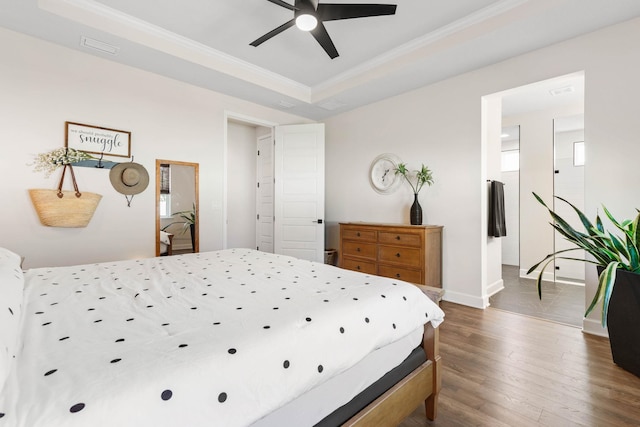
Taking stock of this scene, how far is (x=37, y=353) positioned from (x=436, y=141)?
3.84 metres

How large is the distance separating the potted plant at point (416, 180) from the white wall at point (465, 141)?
0.10 metres

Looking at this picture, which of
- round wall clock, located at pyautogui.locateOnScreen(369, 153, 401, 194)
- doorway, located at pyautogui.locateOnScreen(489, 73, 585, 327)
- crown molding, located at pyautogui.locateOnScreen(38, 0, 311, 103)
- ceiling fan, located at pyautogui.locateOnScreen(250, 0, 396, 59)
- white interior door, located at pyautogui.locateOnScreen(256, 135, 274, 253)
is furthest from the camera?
white interior door, located at pyautogui.locateOnScreen(256, 135, 274, 253)

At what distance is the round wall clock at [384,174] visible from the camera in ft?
13.4

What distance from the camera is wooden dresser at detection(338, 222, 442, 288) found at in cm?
328

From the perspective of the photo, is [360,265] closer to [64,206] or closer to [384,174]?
[384,174]

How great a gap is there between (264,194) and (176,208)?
5.99ft

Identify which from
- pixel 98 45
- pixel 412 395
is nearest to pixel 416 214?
pixel 412 395

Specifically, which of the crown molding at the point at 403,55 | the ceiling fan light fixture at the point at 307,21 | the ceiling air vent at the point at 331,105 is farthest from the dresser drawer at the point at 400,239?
the ceiling fan light fixture at the point at 307,21

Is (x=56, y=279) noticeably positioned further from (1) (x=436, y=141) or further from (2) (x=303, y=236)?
(1) (x=436, y=141)

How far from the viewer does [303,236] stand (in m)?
4.52

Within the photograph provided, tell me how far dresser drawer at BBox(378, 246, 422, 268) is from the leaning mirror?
92.0 inches

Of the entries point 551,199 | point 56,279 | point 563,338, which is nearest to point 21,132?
point 56,279

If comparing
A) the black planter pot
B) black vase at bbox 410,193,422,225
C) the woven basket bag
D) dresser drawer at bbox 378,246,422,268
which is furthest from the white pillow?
black vase at bbox 410,193,422,225

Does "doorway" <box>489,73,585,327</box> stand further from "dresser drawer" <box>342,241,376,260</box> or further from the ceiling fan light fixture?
the ceiling fan light fixture
